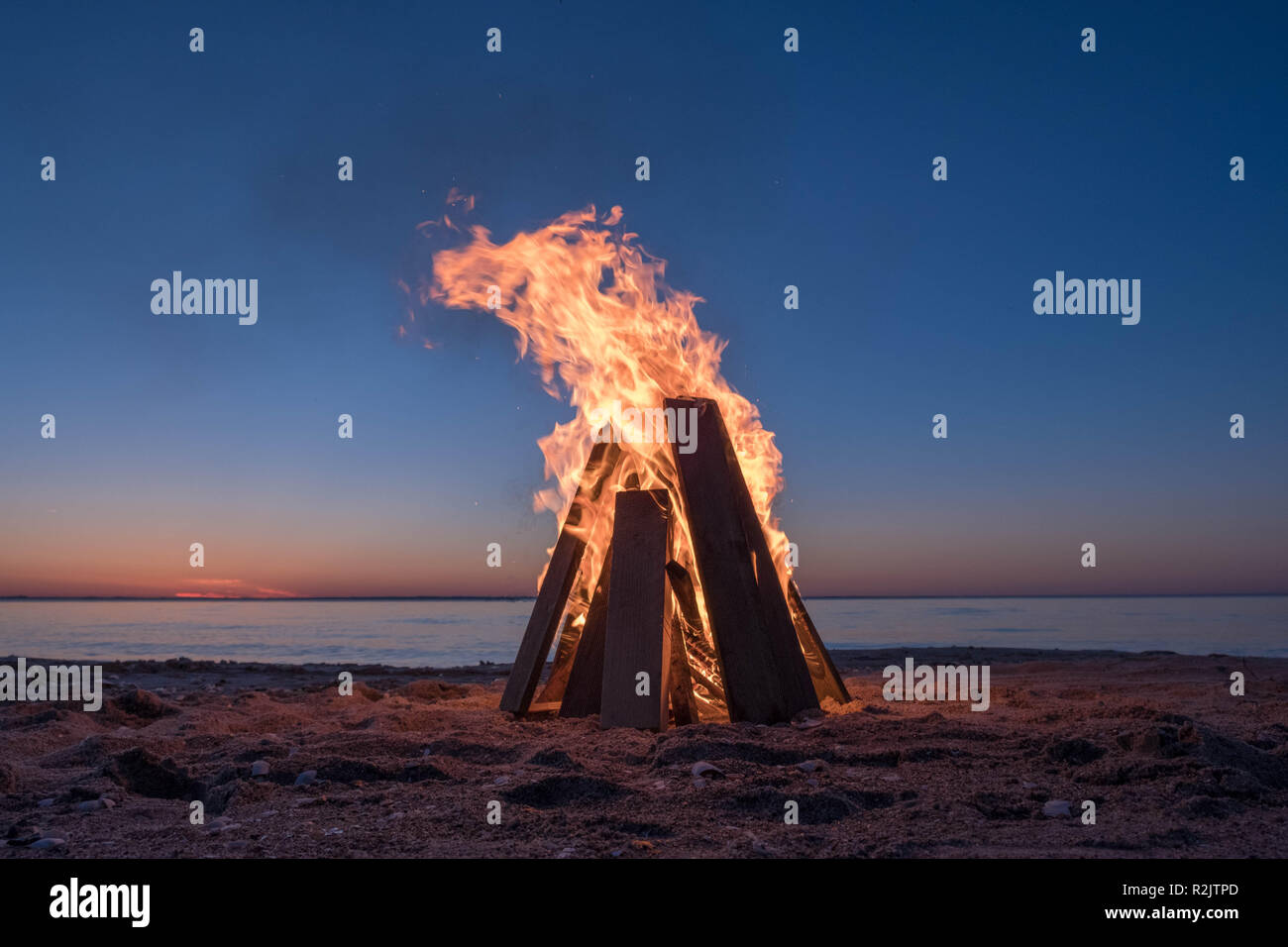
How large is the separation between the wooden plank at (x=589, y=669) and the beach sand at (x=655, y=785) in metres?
0.25

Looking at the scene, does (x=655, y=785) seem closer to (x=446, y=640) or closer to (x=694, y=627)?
(x=694, y=627)

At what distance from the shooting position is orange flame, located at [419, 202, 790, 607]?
7.39 meters

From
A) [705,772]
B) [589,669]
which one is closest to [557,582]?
[589,669]

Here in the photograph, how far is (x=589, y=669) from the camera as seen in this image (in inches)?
271

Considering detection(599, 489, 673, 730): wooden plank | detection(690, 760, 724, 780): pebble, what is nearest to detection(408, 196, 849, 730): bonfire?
detection(599, 489, 673, 730): wooden plank

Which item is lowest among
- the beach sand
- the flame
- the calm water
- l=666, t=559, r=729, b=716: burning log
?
the calm water

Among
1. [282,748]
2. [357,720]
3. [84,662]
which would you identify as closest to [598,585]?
[357,720]

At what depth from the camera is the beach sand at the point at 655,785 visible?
11.4 ft

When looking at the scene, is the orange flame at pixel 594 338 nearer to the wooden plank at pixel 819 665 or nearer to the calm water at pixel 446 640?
the wooden plank at pixel 819 665

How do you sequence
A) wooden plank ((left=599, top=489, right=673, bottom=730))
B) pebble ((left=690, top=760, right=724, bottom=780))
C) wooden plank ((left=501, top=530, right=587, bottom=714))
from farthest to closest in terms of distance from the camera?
wooden plank ((left=501, top=530, right=587, bottom=714))
wooden plank ((left=599, top=489, right=673, bottom=730))
pebble ((left=690, top=760, right=724, bottom=780))

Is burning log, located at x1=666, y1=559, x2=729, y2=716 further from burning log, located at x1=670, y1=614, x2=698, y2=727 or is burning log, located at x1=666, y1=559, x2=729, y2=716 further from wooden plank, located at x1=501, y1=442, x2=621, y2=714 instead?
wooden plank, located at x1=501, y1=442, x2=621, y2=714

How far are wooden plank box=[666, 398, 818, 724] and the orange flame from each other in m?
0.74
